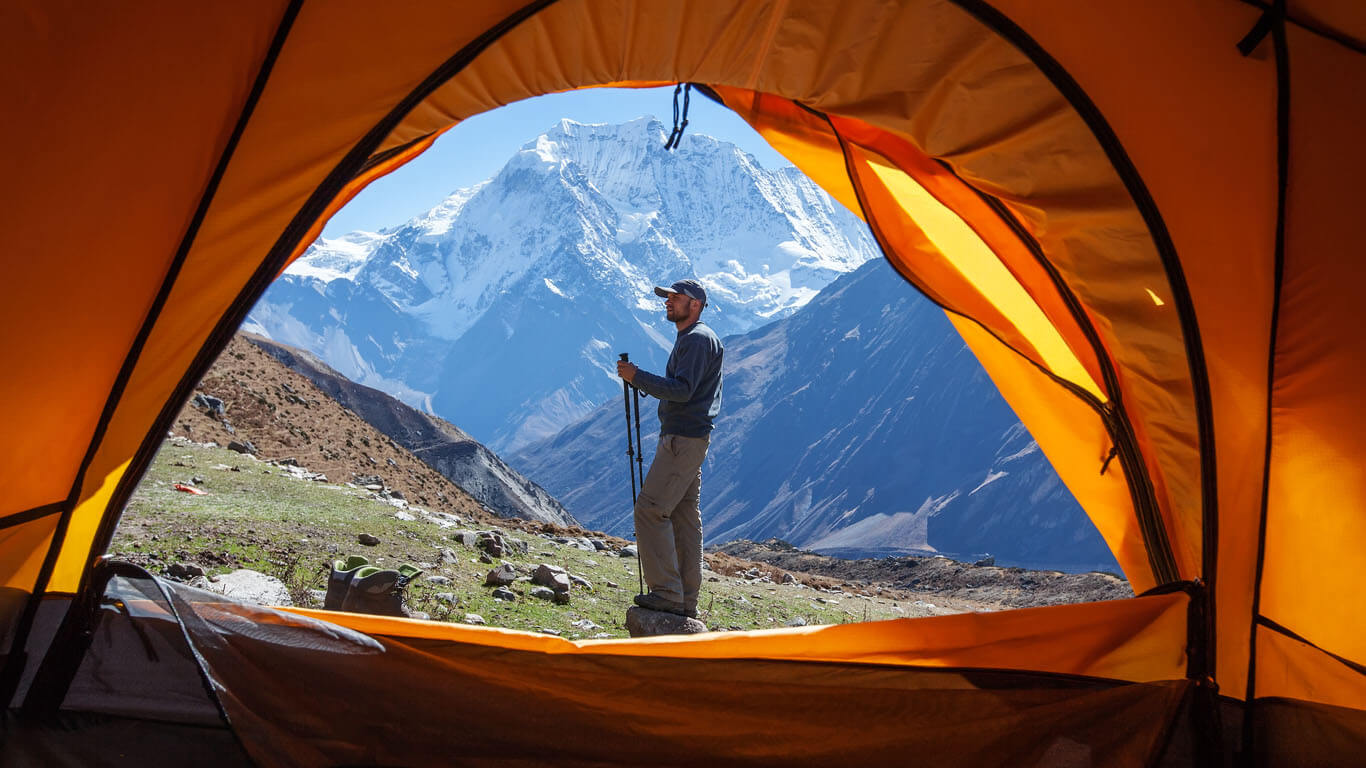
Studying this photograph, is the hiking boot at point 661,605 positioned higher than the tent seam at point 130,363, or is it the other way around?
the tent seam at point 130,363

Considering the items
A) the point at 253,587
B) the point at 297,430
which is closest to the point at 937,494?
the point at 297,430

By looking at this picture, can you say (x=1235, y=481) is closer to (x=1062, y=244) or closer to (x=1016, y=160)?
(x=1062, y=244)

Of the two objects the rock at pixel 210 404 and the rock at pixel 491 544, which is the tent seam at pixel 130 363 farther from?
the rock at pixel 210 404

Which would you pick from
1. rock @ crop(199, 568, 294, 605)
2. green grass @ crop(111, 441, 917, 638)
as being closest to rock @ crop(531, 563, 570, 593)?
green grass @ crop(111, 441, 917, 638)

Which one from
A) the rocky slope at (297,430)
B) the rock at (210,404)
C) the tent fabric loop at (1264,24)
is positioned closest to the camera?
the tent fabric loop at (1264,24)

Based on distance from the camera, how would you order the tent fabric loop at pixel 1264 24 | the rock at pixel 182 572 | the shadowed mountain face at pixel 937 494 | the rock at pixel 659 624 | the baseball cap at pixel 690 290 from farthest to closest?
the shadowed mountain face at pixel 937 494
the baseball cap at pixel 690 290
the rock at pixel 182 572
the rock at pixel 659 624
the tent fabric loop at pixel 1264 24

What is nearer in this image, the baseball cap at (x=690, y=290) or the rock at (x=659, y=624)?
the rock at (x=659, y=624)

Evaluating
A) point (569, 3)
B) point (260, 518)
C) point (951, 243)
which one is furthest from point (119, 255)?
point (260, 518)

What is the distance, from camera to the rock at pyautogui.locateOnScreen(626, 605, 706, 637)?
17.8ft

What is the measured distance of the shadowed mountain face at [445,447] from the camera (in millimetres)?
61688

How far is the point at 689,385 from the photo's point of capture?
5.57 meters

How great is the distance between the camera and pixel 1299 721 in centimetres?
316

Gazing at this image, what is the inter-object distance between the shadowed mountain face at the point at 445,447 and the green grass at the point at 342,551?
44766 millimetres

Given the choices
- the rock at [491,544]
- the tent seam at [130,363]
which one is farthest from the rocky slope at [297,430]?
the tent seam at [130,363]
